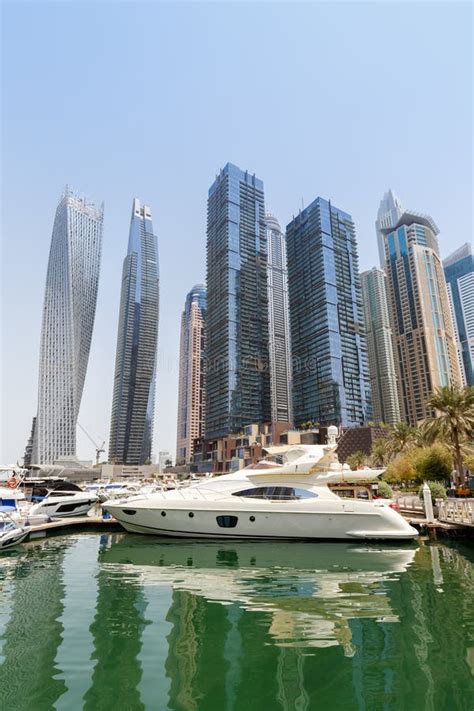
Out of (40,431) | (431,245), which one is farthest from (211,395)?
(431,245)

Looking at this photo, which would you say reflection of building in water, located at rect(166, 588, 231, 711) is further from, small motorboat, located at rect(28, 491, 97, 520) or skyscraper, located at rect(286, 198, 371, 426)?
skyscraper, located at rect(286, 198, 371, 426)

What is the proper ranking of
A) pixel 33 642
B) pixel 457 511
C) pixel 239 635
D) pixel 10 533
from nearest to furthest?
pixel 33 642 < pixel 239 635 < pixel 10 533 < pixel 457 511

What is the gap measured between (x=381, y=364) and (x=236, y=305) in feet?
243

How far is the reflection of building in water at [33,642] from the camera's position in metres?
6.47

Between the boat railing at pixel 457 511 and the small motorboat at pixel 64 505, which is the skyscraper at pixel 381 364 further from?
the small motorboat at pixel 64 505

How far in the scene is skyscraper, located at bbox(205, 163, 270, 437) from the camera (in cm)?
15588

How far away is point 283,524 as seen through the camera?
19703mm

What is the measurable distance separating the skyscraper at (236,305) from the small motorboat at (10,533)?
428 feet

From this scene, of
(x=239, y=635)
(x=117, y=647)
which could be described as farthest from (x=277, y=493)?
(x=117, y=647)

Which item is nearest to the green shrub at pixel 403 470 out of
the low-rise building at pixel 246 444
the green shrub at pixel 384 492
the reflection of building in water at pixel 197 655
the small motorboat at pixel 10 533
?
the green shrub at pixel 384 492

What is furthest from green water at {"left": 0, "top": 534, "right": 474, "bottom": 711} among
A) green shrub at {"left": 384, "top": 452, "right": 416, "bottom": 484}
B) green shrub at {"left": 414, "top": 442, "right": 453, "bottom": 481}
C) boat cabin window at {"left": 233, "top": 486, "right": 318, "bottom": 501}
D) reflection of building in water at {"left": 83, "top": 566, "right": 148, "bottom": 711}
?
green shrub at {"left": 384, "top": 452, "right": 416, "bottom": 484}

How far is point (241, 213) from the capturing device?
17738 cm

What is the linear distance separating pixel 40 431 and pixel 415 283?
161678 mm

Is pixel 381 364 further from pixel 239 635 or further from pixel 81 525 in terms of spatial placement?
pixel 239 635
